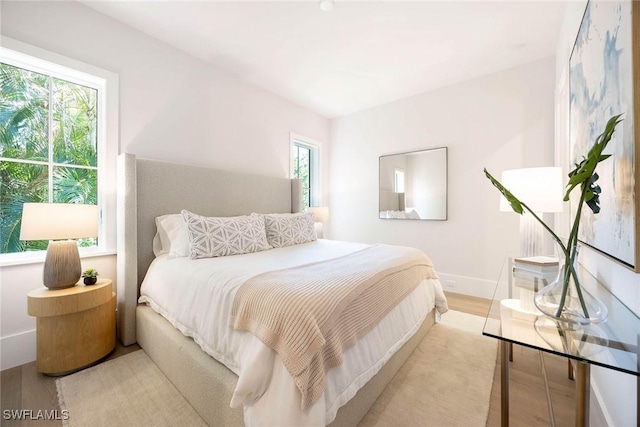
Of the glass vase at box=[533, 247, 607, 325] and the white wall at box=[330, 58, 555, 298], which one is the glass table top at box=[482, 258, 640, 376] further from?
the white wall at box=[330, 58, 555, 298]

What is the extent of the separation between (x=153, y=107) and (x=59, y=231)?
1.42m

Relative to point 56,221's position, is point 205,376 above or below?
below

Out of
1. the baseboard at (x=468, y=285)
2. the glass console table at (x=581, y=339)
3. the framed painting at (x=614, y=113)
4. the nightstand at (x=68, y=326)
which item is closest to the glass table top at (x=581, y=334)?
the glass console table at (x=581, y=339)

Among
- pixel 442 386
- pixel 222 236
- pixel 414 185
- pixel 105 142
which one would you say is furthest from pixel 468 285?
pixel 105 142

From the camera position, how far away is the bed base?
46.8 inches

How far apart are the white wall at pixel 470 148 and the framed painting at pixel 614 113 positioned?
1675mm

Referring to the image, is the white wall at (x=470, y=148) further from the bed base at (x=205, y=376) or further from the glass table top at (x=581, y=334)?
the glass table top at (x=581, y=334)

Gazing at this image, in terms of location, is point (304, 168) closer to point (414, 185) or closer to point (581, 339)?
point (414, 185)

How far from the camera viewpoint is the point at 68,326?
5.53 ft

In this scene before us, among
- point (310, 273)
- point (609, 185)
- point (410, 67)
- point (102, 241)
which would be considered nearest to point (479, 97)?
point (410, 67)

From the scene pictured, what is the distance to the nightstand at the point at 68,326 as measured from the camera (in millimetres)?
1619

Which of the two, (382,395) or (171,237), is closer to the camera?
(382,395)

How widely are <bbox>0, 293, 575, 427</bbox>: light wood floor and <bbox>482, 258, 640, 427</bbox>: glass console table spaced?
0.60 meters

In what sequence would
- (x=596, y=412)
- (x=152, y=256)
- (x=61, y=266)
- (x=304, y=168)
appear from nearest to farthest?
(x=596, y=412) < (x=61, y=266) < (x=152, y=256) < (x=304, y=168)
